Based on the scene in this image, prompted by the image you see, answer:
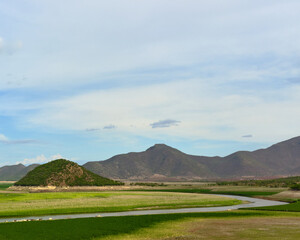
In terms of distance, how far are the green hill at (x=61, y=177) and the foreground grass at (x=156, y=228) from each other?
357 ft

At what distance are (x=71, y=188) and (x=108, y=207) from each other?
81728 millimetres

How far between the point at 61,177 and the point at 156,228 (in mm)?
121417

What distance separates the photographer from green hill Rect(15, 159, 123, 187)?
152 m

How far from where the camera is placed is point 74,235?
3628 centimetres

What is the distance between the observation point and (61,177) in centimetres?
15525

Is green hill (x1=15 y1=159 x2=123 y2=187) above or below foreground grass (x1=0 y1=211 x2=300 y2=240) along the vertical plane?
above

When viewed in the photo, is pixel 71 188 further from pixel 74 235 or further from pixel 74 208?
pixel 74 235

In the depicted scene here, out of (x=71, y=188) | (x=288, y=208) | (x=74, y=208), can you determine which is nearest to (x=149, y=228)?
(x=74, y=208)

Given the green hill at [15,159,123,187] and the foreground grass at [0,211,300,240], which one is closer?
the foreground grass at [0,211,300,240]

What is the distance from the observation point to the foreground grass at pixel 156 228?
118 ft

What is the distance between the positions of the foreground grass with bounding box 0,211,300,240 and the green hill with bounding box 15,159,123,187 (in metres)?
109

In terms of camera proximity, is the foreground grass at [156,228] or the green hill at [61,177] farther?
the green hill at [61,177]

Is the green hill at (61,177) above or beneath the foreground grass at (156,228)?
above

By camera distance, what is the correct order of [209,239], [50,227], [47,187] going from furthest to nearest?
[47,187], [50,227], [209,239]
